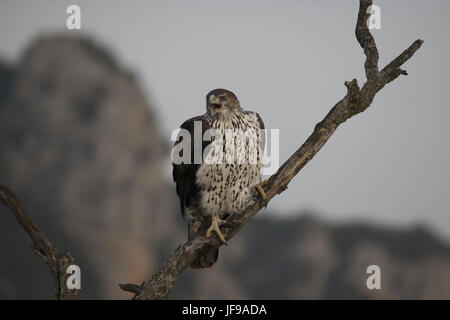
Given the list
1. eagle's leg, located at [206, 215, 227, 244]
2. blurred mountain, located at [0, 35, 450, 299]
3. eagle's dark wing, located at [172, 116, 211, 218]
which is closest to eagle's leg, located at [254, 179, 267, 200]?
eagle's leg, located at [206, 215, 227, 244]

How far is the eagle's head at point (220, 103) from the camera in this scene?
29.2ft

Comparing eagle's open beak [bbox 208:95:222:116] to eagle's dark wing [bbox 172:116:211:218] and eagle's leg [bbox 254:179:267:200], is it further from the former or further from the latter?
eagle's leg [bbox 254:179:267:200]

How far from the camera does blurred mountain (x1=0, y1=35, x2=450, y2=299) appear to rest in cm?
3734

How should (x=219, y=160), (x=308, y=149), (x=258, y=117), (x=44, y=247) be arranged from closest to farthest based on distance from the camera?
(x=44, y=247)
(x=308, y=149)
(x=219, y=160)
(x=258, y=117)

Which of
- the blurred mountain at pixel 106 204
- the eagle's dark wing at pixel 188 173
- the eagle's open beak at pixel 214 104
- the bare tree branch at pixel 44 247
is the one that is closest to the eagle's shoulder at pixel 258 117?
the eagle's open beak at pixel 214 104

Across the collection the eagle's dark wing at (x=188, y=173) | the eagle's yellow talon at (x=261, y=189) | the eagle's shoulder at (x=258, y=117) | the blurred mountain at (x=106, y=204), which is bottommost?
the eagle's yellow talon at (x=261, y=189)

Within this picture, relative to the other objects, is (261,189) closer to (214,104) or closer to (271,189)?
(271,189)

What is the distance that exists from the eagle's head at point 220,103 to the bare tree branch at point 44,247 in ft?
8.65

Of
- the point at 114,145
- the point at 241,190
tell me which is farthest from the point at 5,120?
the point at 241,190

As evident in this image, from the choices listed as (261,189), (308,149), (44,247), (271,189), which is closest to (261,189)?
(261,189)

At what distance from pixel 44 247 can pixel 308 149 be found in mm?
3213

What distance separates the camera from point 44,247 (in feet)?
25.4

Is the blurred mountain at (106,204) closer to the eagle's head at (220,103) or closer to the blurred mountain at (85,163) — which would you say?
the blurred mountain at (85,163)

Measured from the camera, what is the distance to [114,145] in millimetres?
41406
